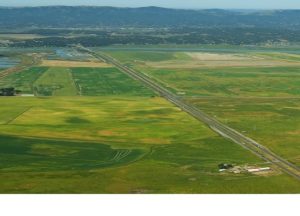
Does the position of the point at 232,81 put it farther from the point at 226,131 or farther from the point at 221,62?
the point at 226,131

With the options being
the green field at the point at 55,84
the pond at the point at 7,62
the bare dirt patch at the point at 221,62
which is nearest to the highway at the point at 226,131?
the green field at the point at 55,84

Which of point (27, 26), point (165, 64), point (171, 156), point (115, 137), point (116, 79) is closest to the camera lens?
point (171, 156)

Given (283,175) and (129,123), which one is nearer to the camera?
(283,175)

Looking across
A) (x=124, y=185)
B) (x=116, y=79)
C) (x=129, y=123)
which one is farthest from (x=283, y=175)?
(x=116, y=79)

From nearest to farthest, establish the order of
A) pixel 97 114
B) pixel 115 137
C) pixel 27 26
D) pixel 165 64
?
pixel 115 137 < pixel 97 114 < pixel 165 64 < pixel 27 26

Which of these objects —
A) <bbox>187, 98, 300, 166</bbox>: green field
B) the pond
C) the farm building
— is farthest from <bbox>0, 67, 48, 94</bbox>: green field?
<bbox>187, 98, 300, 166</bbox>: green field

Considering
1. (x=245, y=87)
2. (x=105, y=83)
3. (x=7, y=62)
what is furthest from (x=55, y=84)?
(x=7, y=62)

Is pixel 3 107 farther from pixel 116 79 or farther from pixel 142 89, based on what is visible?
pixel 116 79

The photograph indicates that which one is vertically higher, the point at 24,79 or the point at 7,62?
the point at 24,79
